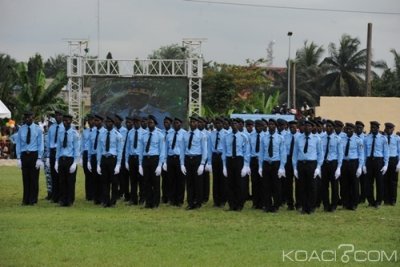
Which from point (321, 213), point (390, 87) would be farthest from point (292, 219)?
point (390, 87)

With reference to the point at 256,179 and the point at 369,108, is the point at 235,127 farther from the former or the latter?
the point at 369,108

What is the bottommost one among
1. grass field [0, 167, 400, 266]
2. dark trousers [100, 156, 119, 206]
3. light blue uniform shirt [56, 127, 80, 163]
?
grass field [0, 167, 400, 266]

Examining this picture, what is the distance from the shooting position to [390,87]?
156 ft

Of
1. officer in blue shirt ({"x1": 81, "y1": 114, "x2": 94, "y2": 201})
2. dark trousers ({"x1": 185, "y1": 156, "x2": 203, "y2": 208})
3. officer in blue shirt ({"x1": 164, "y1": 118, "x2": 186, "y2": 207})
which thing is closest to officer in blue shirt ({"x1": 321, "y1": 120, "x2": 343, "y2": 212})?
dark trousers ({"x1": 185, "y1": 156, "x2": 203, "y2": 208})

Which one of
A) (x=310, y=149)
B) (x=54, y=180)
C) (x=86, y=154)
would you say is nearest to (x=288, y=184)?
(x=310, y=149)

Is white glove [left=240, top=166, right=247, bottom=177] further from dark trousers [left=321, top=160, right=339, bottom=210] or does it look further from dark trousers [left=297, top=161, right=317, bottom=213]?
dark trousers [left=321, top=160, right=339, bottom=210]

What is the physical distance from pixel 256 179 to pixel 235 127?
1.20 metres

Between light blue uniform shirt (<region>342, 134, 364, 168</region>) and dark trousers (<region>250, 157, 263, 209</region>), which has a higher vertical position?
light blue uniform shirt (<region>342, 134, 364, 168</region>)

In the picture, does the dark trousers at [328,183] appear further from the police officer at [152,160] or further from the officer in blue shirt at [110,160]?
the officer in blue shirt at [110,160]

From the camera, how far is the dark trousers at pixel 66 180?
16.5 meters

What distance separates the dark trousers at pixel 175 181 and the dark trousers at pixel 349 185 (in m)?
3.40

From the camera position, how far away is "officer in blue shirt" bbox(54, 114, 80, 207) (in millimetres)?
16406

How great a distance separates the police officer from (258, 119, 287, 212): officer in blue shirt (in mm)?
2078

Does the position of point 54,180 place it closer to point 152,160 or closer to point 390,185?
point 152,160
